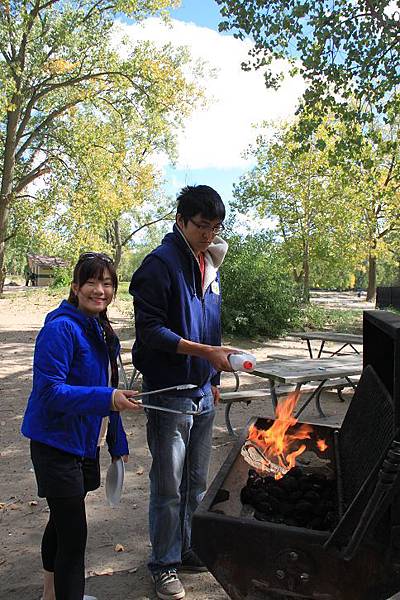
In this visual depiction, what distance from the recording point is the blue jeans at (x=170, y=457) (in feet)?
8.94

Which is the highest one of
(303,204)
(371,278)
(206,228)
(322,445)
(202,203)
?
(303,204)

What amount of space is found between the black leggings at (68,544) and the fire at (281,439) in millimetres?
991

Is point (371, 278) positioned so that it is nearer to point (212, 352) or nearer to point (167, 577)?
point (167, 577)

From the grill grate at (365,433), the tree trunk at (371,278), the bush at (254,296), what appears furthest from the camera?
the tree trunk at (371,278)

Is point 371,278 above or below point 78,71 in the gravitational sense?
below

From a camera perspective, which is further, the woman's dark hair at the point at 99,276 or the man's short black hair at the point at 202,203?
the man's short black hair at the point at 202,203

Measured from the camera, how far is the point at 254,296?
13.4m

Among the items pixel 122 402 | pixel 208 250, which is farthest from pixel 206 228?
pixel 122 402

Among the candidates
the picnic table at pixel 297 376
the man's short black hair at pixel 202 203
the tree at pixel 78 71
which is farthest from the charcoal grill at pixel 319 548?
the tree at pixel 78 71

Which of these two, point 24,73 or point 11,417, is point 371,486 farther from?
point 24,73

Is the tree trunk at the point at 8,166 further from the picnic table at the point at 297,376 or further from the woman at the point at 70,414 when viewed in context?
the woman at the point at 70,414

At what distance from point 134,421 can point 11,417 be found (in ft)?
5.06

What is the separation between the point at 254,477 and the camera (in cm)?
243

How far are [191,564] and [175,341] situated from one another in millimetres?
1517
